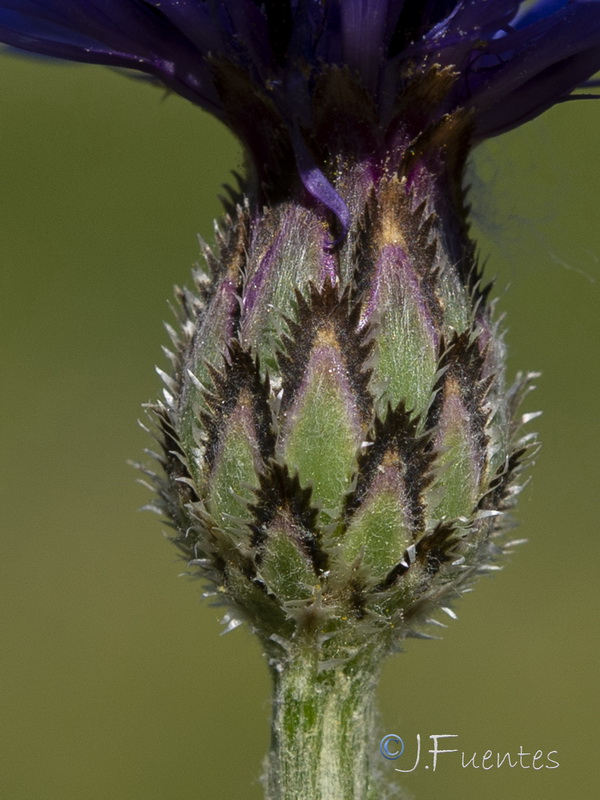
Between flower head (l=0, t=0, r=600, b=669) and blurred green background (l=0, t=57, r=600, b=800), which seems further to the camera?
blurred green background (l=0, t=57, r=600, b=800)

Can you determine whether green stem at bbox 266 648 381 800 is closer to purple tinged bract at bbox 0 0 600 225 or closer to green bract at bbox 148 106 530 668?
green bract at bbox 148 106 530 668

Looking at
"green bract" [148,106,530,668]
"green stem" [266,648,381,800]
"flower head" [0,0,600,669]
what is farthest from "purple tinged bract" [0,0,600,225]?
"green stem" [266,648,381,800]

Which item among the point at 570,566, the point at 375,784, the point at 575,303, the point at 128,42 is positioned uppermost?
the point at 575,303

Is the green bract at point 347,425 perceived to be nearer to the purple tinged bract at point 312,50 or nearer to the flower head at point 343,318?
the flower head at point 343,318

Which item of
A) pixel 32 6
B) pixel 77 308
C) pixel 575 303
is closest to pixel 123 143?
pixel 77 308

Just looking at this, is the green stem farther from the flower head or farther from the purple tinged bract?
the purple tinged bract

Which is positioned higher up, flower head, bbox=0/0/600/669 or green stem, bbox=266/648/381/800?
flower head, bbox=0/0/600/669

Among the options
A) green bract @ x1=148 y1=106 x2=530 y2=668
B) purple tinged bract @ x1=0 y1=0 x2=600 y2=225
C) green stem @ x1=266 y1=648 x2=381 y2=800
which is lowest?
green stem @ x1=266 y1=648 x2=381 y2=800

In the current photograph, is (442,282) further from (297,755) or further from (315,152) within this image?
(297,755)
